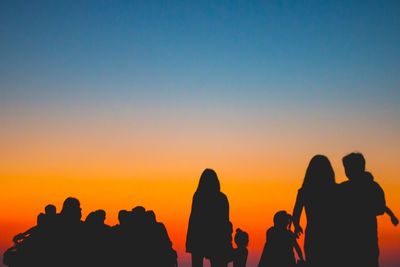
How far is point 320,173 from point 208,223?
3.12m

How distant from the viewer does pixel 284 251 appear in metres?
10.2

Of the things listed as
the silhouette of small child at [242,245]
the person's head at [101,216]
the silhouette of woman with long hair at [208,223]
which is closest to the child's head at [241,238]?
the silhouette of small child at [242,245]

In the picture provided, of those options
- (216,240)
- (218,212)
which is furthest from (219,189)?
(216,240)

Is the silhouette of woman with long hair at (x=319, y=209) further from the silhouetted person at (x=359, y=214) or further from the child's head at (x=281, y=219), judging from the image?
the child's head at (x=281, y=219)

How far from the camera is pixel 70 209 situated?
31.2ft

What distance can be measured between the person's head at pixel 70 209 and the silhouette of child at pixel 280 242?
163 inches

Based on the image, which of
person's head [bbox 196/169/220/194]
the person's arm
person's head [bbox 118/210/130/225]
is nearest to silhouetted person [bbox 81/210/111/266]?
person's head [bbox 118/210/130/225]

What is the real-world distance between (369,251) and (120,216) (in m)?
5.87

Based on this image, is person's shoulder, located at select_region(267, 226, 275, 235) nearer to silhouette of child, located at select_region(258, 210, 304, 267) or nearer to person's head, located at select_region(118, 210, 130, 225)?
silhouette of child, located at select_region(258, 210, 304, 267)

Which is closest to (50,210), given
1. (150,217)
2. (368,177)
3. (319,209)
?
(150,217)

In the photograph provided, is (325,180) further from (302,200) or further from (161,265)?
(161,265)

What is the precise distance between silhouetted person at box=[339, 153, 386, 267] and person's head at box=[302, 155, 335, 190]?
0.84 feet

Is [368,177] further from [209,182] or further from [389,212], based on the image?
[209,182]

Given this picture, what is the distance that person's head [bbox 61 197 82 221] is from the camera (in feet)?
31.1
